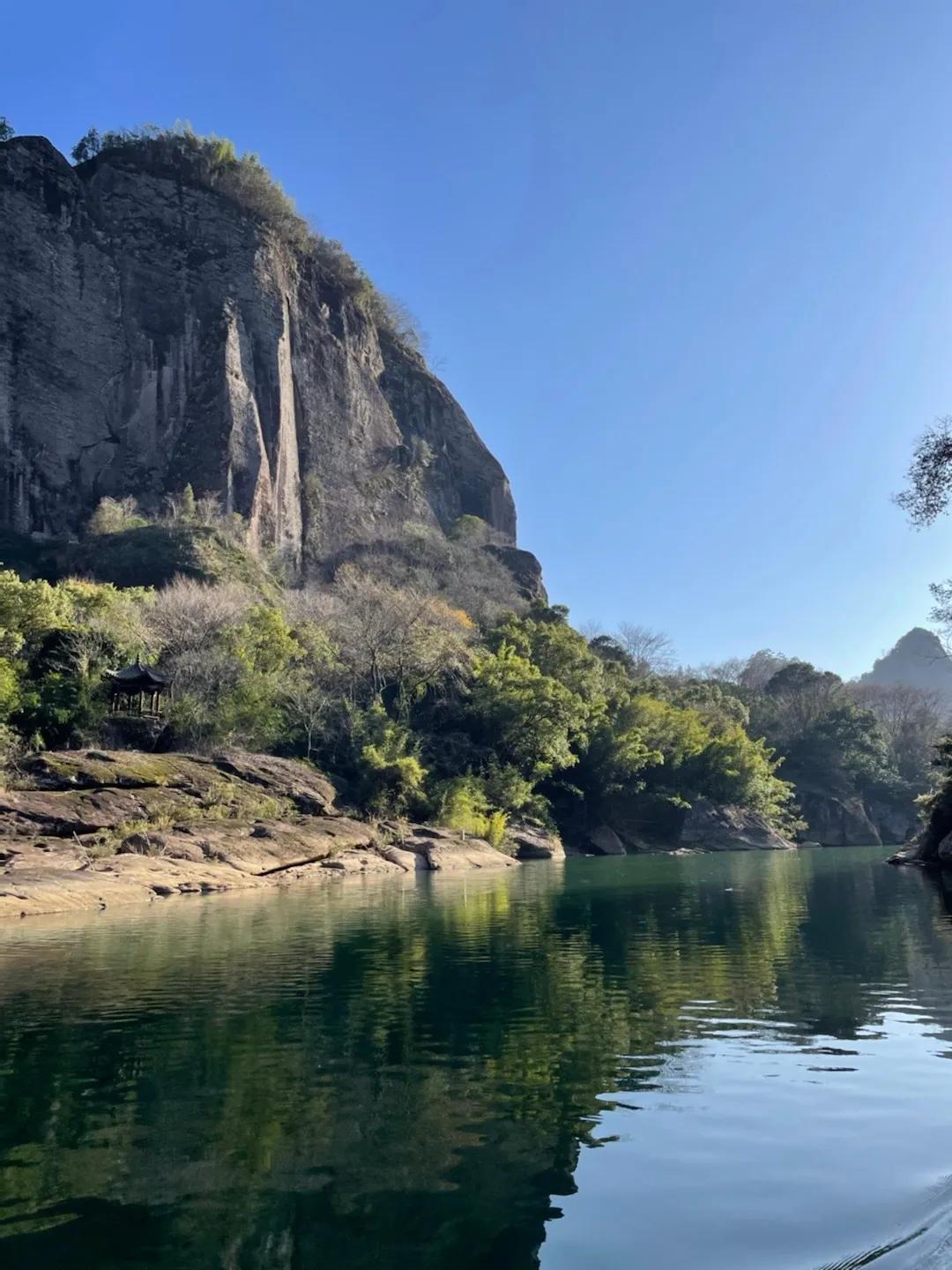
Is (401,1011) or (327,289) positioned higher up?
(327,289)

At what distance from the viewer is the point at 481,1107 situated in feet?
22.1

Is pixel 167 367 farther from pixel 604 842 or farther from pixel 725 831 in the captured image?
pixel 725 831

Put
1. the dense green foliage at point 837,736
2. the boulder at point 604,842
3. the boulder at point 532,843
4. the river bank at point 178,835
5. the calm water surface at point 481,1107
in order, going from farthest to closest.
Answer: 1. the dense green foliage at point 837,736
2. the boulder at point 604,842
3. the boulder at point 532,843
4. the river bank at point 178,835
5. the calm water surface at point 481,1107

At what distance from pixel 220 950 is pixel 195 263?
70.8 m

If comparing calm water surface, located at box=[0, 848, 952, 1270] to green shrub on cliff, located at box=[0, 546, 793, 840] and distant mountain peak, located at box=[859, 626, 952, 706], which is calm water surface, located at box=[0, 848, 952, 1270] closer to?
green shrub on cliff, located at box=[0, 546, 793, 840]

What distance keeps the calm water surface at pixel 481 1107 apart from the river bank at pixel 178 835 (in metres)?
9.01

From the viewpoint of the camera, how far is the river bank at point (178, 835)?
23.0m

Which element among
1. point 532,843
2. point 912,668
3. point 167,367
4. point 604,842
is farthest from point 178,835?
point 912,668

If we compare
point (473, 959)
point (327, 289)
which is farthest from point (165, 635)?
point (327, 289)

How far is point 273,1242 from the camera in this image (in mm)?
4641

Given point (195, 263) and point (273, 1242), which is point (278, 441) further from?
point (273, 1242)

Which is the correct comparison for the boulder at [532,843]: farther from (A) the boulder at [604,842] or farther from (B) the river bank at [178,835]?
(B) the river bank at [178,835]

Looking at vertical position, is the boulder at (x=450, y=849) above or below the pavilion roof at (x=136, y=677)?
below

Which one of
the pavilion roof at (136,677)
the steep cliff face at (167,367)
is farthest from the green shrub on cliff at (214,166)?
the pavilion roof at (136,677)
